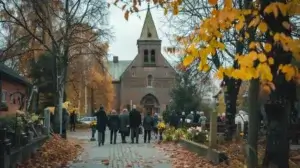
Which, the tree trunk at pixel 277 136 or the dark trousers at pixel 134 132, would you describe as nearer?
the tree trunk at pixel 277 136

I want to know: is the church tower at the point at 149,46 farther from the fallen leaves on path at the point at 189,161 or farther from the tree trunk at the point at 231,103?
the fallen leaves on path at the point at 189,161

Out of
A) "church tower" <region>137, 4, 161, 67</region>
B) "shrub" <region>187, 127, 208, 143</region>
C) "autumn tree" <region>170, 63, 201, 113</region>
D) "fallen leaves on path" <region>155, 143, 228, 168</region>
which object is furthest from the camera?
"church tower" <region>137, 4, 161, 67</region>

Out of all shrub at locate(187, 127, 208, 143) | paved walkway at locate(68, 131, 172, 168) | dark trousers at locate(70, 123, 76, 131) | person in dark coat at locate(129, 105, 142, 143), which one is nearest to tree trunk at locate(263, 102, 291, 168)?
paved walkway at locate(68, 131, 172, 168)

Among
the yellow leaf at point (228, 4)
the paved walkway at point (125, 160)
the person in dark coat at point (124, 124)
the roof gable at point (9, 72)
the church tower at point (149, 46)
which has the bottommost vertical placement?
the paved walkway at point (125, 160)

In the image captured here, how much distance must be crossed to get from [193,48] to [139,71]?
310ft

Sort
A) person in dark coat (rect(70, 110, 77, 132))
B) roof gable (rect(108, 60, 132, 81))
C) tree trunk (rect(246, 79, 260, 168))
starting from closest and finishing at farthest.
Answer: tree trunk (rect(246, 79, 260, 168)) → person in dark coat (rect(70, 110, 77, 132)) → roof gable (rect(108, 60, 132, 81))

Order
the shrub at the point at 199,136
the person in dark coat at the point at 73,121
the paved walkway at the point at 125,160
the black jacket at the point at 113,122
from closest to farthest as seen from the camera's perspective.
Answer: the paved walkway at the point at 125,160 < the shrub at the point at 199,136 < the black jacket at the point at 113,122 < the person in dark coat at the point at 73,121

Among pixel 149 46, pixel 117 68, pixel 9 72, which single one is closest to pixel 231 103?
pixel 9 72

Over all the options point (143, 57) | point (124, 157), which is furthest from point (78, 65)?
point (143, 57)

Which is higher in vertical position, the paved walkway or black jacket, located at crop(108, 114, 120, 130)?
black jacket, located at crop(108, 114, 120, 130)

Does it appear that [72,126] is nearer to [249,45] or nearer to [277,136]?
[277,136]

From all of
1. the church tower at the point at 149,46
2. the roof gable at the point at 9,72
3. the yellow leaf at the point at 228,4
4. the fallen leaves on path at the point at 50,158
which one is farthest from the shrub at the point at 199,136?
the church tower at the point at 149,46

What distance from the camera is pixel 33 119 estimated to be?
869 inches

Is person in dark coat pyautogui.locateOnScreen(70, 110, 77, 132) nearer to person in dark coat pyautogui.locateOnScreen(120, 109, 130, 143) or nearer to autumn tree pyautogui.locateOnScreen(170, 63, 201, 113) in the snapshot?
autumn tree pyautogui.locateOnScreen(170, 63, 201, 113)
